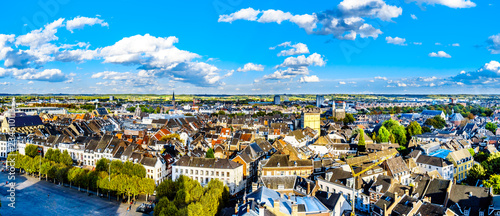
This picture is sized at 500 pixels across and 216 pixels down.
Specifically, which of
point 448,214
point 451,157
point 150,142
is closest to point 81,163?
point 150,142

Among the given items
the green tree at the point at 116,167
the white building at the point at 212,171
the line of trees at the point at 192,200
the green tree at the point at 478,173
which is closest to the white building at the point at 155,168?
the white building at the point at 212,171

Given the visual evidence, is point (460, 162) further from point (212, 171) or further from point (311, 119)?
point (311, 119)

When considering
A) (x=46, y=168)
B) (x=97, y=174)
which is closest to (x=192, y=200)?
(x=97, y=174)

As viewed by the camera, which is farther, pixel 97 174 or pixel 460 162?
pixel 460 162

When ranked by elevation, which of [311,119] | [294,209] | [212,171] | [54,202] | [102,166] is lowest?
[54,202]

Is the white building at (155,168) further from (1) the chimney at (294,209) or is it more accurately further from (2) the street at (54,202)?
(1) the chimney at (294,209)

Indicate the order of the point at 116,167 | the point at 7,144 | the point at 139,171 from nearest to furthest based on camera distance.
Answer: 1. the point at 139,171
2. the point at 116,167
3. the point at 7,144

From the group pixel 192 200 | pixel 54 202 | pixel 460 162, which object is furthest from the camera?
pixel 460 162

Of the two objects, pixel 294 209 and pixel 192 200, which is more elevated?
pixel 294 209

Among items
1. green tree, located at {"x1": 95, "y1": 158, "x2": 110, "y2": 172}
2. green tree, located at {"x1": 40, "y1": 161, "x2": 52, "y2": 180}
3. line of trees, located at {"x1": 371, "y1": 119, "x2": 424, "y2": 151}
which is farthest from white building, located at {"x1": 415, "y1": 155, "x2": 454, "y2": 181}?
green tree, located at {"x1": 40, "y1": 161, "x2": 52, "y2": 180}
